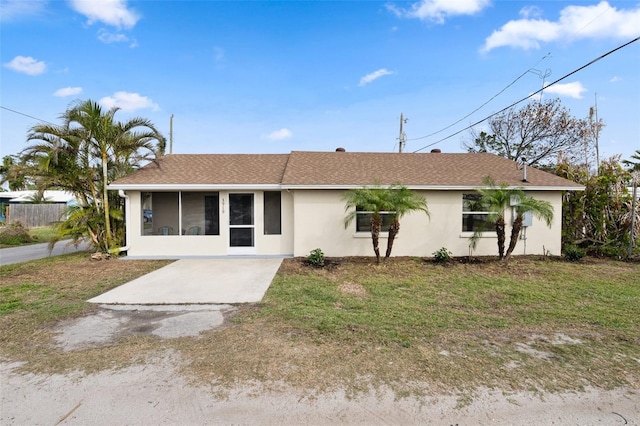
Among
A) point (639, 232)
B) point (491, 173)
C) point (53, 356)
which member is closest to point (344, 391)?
point (53, 356)

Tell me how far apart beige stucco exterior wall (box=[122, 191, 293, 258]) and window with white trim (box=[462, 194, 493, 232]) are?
5878 millimetres

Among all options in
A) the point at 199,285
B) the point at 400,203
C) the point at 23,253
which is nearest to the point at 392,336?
the point at 199,285

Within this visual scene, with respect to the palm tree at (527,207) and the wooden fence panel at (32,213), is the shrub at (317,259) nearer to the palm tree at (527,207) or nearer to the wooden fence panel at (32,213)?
the palm tree at (527,207)

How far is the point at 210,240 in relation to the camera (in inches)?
414

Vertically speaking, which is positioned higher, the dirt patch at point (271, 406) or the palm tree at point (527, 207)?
the palm tree at point (527, 207)

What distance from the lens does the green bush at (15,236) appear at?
14805 millimetres

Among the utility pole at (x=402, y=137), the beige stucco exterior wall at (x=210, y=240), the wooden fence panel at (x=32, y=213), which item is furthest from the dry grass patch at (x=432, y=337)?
the wooden fence panel at (x=32, y=213)

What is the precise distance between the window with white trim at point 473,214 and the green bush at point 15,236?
19.8m

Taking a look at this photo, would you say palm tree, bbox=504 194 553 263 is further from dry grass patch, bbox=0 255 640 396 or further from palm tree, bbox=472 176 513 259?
dry grass patch, bbox=0 255 640 396

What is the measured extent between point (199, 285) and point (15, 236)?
15101 millimetres

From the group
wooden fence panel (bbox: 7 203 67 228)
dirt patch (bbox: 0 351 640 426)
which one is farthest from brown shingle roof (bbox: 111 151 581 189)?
wooden fence panel (bbox: 7 203 67 228)

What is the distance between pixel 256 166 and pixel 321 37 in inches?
264

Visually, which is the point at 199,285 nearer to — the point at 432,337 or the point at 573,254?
the point at 432,337

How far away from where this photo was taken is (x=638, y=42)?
671cm
